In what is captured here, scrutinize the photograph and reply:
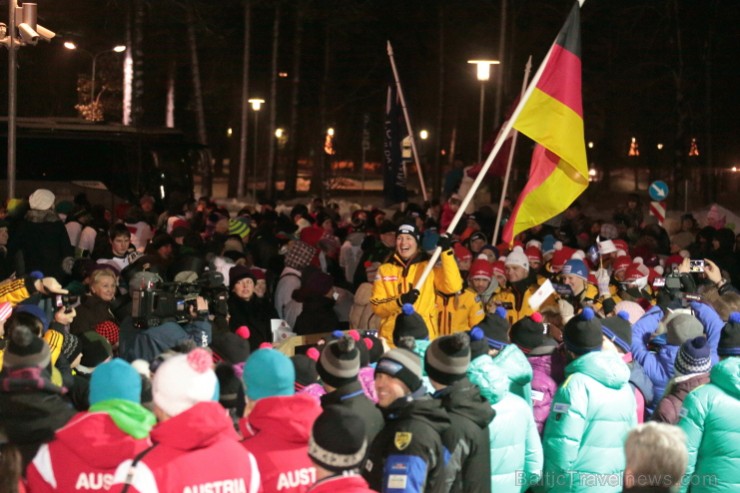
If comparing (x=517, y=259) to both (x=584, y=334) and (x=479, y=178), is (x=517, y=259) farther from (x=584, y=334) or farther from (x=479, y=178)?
(x=584, y=334)

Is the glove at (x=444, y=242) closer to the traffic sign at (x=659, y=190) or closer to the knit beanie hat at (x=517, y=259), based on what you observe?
the knit beanie hat at (x=517, y=259)

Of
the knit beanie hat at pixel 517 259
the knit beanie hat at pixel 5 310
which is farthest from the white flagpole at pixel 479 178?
the knit beanie hat at pixel 5 310

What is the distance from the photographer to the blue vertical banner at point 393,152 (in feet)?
81.2

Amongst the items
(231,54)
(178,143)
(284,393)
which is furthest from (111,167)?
(284,393)

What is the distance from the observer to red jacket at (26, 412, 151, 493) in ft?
16.9

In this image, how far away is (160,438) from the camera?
4988 mm

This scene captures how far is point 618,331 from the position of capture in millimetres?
8180

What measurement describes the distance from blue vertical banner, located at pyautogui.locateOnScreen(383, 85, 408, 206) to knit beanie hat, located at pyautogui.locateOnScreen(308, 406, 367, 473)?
19.8 meters

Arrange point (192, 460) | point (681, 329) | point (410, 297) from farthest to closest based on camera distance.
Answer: point (410, 297), point (681, 329), point (192, 460)

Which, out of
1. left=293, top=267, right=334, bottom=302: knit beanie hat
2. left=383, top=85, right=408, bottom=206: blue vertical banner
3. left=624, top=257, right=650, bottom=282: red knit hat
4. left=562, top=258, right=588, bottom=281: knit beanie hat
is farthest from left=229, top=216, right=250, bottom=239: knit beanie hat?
left=562, top=258, right=588, bottom=281: knit beanie hat

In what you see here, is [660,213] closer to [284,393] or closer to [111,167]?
[111,167]

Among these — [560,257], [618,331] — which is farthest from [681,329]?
[560,257]

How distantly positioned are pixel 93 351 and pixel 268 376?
2745mm

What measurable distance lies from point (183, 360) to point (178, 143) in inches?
1298
